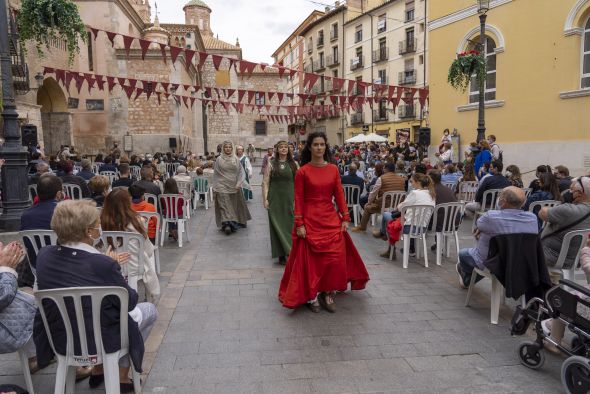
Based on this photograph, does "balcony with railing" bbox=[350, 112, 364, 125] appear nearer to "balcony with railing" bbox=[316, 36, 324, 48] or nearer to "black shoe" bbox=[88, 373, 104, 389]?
"balcony with railing" bbox=[316, 36, 324, 48]

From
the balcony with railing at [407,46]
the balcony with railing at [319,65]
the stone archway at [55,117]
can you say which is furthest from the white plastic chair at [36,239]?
the balcony with railing at [319,65]

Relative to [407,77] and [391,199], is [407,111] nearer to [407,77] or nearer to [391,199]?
[407,77]

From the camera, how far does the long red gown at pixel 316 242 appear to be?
425 cm

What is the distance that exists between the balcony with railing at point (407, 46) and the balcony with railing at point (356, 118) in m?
6.98

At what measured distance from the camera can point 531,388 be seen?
295 centimetres

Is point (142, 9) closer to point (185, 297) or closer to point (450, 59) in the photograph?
point (450, 59)

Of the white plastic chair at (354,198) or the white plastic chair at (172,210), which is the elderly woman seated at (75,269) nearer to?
the white plastic chair at (172,210)

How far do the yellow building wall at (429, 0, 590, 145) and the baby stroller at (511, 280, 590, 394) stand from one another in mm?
11112

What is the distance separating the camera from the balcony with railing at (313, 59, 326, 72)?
4488cm

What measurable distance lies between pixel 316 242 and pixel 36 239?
2.49m

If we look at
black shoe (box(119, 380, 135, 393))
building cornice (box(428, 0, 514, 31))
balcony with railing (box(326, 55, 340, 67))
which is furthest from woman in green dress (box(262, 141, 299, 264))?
balcony with railing (box(326, 55, 340, 67))

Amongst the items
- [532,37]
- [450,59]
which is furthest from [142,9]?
[532,37]

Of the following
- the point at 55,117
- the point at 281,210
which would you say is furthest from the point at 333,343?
the point at 55,117

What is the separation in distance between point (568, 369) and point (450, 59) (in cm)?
1523
